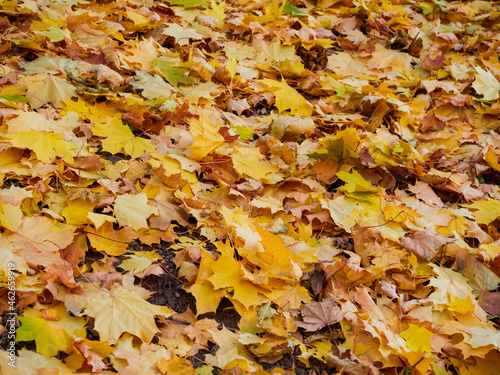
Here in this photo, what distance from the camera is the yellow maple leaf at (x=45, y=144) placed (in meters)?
2.04

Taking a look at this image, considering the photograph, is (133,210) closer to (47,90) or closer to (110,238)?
(110,238)

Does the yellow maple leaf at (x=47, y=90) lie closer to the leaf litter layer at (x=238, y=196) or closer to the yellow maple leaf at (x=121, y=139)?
the leaf litter layer at (x=238, y=196)

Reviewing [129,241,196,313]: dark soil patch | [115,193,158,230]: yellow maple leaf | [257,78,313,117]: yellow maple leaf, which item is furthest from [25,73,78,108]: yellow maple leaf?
[257,78,313,117]: yellow maple leaf

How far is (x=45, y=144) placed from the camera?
2.09 metres

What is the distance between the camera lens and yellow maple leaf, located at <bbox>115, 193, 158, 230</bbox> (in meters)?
1.92

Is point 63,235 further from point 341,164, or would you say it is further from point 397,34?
point 397,34

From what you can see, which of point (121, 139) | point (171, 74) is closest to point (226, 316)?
point (121, 139)

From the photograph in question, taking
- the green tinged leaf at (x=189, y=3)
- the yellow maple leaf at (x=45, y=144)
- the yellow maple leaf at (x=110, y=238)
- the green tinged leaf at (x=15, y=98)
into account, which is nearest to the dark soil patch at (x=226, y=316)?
the yellow maple leaf at (x=110, y=238)

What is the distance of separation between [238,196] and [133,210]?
0.56 metres

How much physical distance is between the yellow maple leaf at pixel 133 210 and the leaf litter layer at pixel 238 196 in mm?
11

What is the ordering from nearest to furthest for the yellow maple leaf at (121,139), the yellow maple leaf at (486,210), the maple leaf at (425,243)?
the maple leaf at (425,243), the yellow maple leaf at (121,139), the yellow maple leaf at (486,210)

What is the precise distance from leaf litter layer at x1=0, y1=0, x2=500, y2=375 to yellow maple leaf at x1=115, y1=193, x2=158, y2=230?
11 mm

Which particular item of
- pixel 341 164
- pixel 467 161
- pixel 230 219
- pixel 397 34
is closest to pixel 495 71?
pixel 397 34

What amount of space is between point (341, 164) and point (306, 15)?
1.94 metres
